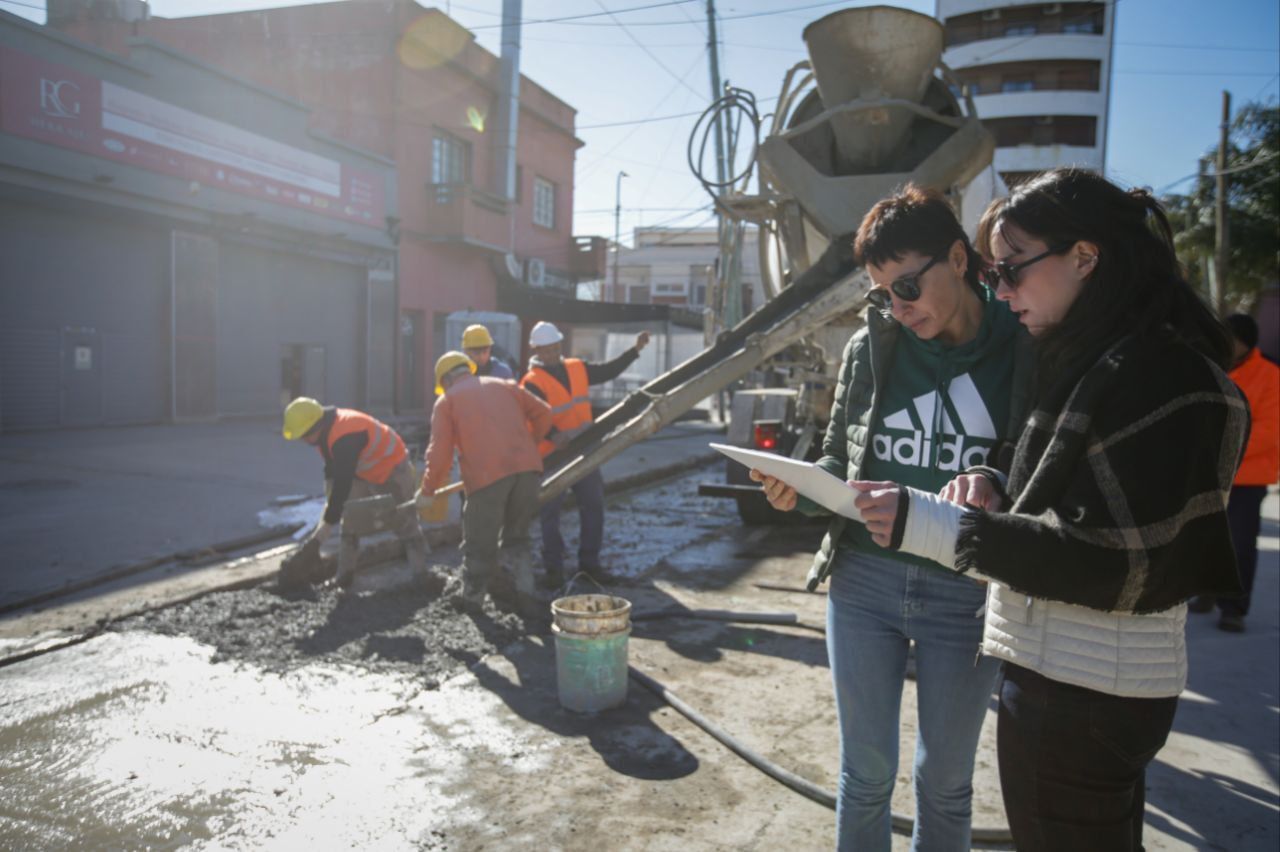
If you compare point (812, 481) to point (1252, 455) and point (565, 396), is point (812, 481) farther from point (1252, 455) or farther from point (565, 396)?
point (1252, 455)

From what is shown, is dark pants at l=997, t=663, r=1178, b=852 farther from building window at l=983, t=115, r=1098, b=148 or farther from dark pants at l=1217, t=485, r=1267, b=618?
building window at l=983, t=115, r=1098, b=148

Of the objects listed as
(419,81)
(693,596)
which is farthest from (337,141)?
(693,596)

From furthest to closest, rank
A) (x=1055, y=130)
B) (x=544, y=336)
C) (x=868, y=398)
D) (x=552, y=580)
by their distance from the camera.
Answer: (x=1055, y=130) → (x=544, y=336) → (x=552, y=580) → (x=868, y=398)

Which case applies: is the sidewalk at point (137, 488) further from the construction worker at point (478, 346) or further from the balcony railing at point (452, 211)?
the balcony railing at point (452, 211)

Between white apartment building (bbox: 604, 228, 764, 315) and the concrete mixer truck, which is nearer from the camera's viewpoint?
the concrete mixer truck

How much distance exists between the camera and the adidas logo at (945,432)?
206cm

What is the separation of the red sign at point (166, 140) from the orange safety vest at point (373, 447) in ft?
28.8

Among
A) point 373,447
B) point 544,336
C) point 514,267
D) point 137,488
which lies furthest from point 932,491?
point 514,267

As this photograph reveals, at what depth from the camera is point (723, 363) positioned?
5.71 meters

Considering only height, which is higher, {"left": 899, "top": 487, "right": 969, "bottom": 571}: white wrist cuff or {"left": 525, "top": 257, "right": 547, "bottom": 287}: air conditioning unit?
{"left": 525, "top": 257, "right": 547, "bottom": 287}: air conditioning unit

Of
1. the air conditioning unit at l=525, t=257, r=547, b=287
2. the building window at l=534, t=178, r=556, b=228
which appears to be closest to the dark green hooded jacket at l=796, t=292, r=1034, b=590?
the air conditioning unit at l=525, t=257, r=547, b=287

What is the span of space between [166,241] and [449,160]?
849 cm

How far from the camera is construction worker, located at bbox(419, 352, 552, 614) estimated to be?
523 centimetres

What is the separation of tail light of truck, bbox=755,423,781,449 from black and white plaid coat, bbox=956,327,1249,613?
19.9 feet
